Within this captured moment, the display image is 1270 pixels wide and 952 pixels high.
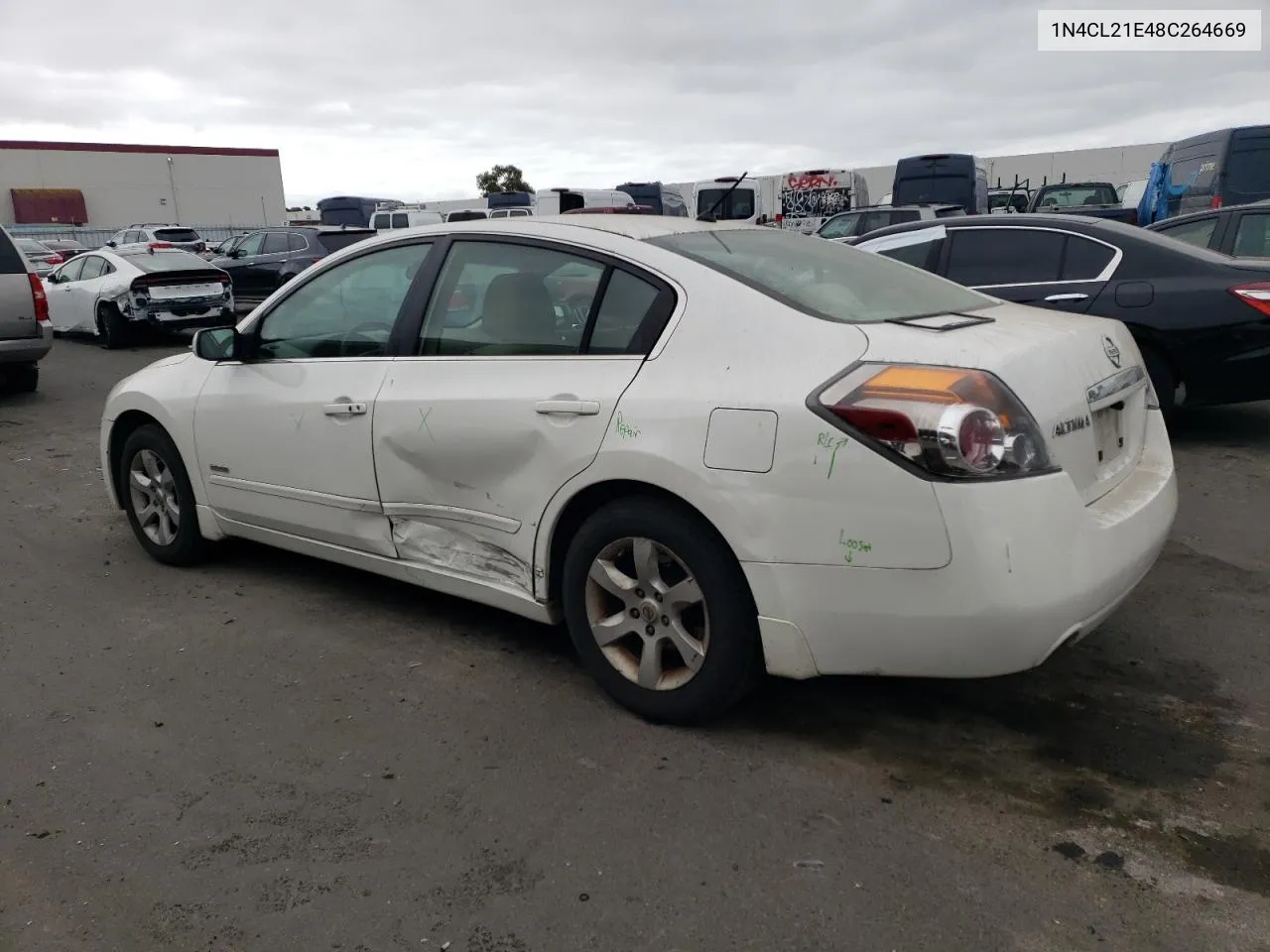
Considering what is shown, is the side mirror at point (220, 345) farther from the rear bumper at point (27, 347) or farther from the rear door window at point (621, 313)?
the rear bumper at point (27, 347)

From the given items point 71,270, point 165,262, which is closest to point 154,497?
point 165,262

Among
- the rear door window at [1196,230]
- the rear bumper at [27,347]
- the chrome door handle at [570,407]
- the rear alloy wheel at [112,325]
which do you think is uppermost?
the rear door window at [1196,230]

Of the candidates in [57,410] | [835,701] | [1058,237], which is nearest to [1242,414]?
[1058,237]

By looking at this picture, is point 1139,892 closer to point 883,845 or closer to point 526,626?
point 883,845

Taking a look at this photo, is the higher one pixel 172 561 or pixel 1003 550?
pixel 1003 550

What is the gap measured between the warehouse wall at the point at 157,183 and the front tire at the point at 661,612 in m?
53.0

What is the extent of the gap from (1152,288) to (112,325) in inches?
514

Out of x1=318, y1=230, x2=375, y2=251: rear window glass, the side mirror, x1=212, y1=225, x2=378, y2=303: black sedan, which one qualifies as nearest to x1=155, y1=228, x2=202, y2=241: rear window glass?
x1=212, y1=225, x2=378, y2=303: black sedan

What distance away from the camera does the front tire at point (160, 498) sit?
477cm

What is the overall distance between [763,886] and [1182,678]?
6.26 feet

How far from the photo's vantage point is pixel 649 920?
2.38m

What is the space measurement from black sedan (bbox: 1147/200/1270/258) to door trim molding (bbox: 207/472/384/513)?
6834mm

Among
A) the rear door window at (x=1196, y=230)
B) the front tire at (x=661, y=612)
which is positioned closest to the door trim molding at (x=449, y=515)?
the front tire at (x=661, y=612)

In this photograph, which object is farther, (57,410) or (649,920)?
(57,410)
